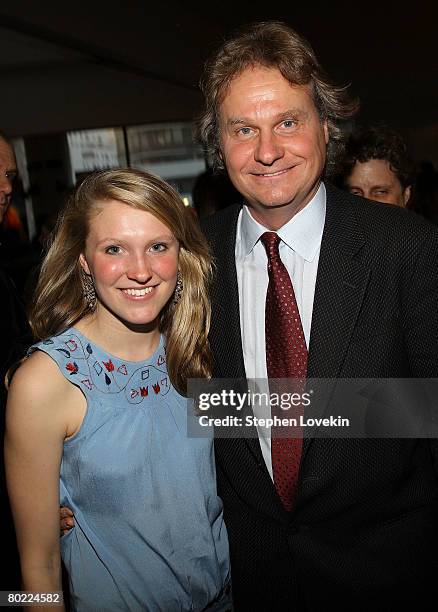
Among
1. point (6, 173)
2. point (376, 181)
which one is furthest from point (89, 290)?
point (376, 181)

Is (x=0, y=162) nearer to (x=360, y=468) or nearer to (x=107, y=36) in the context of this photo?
(x=360, y=468)

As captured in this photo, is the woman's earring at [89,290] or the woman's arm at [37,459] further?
the woman's earring at [89,290]

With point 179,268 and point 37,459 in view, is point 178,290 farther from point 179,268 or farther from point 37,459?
point 37,459

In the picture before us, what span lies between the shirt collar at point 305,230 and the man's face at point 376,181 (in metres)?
1.12

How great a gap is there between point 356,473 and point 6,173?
163 centimetres

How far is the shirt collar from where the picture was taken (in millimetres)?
1885

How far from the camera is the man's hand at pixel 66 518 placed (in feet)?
5.68

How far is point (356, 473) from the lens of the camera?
1783mm

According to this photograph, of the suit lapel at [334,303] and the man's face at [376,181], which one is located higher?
the man's face at [376,181]

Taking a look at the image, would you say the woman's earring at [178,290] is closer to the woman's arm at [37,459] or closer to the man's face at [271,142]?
the man's face at [271,142]

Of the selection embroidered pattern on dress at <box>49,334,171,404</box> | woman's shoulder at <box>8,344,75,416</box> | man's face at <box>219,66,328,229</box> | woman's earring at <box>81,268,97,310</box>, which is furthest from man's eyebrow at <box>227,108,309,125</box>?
woman's shoulder at <box>8,344,75,416</box>

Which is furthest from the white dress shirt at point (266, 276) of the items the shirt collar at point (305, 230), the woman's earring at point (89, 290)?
the woman's earring at point (89, 290)

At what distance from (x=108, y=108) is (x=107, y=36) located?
179cm

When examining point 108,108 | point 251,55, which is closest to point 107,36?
point 108,108
